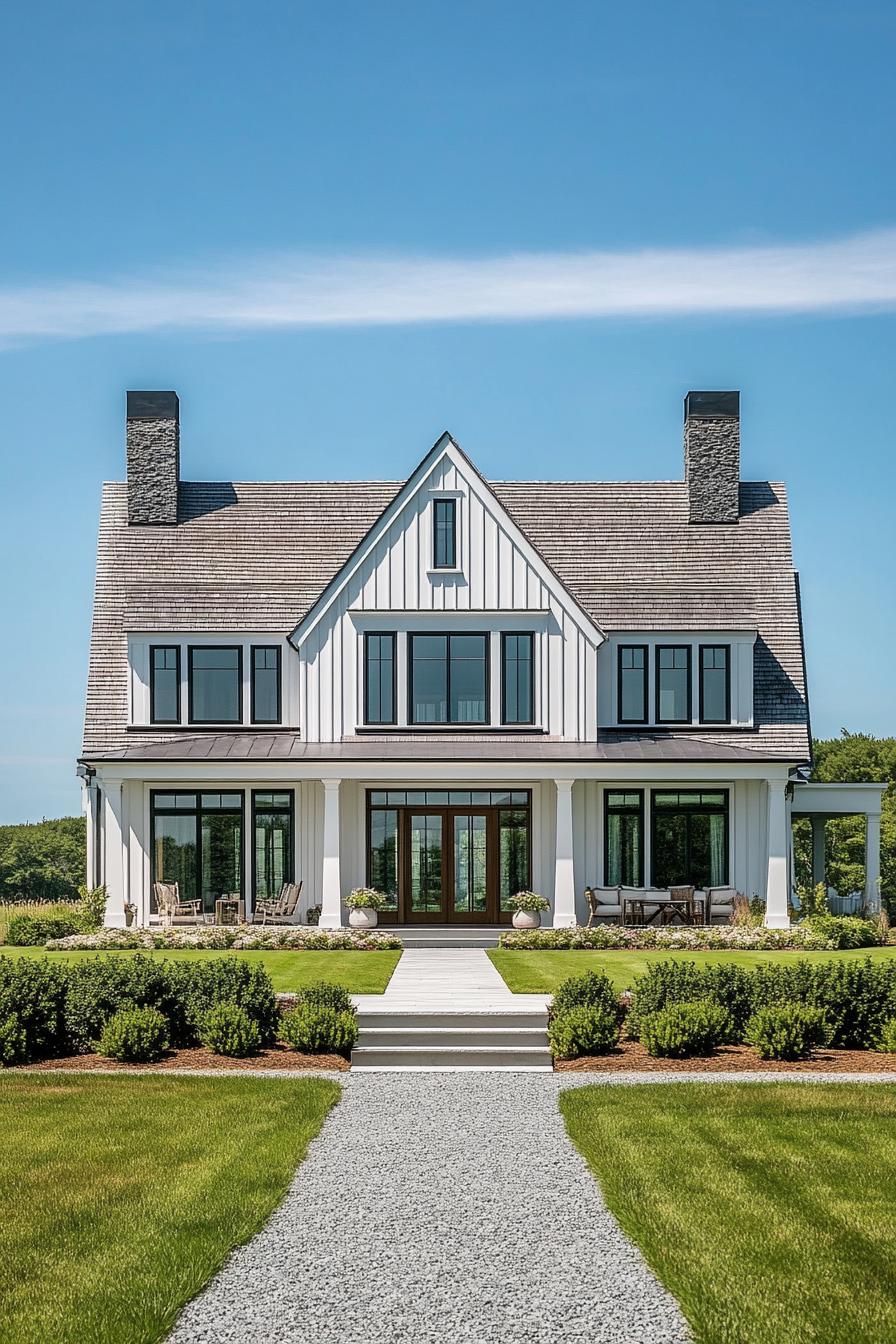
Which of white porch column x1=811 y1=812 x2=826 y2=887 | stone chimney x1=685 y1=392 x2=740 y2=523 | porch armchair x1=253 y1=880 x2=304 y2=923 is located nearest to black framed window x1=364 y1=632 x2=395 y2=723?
porch armchair x1=253 y1=880 x2=304 y2=923

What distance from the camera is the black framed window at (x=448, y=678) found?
92.0ft

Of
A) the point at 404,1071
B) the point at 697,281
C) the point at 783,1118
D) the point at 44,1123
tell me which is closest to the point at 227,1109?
the point at 44,1123

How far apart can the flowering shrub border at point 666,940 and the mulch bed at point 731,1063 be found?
939 cm

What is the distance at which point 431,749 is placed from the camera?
26.9m

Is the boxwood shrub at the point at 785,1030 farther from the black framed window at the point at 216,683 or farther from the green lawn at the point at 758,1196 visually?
the black framed window at the point at 216,683

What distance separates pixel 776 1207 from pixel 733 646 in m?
20.9

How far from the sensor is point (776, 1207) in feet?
29.5

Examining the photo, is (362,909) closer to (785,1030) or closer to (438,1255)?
(785,1030)

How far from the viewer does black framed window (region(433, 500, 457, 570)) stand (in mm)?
28141

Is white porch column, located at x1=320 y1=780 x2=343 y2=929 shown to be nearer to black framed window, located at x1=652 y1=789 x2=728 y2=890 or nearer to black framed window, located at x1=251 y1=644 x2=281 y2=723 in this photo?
black framed window, located at x1=251 y1=644 x2=281 y2=723

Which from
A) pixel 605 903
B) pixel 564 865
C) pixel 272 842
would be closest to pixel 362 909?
pixel 272 842

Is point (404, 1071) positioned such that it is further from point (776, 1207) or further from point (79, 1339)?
point (79, 1339)

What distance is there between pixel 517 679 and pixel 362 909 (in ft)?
18.7

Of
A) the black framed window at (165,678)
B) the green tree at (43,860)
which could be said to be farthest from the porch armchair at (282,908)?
the green tree at (43,860)
